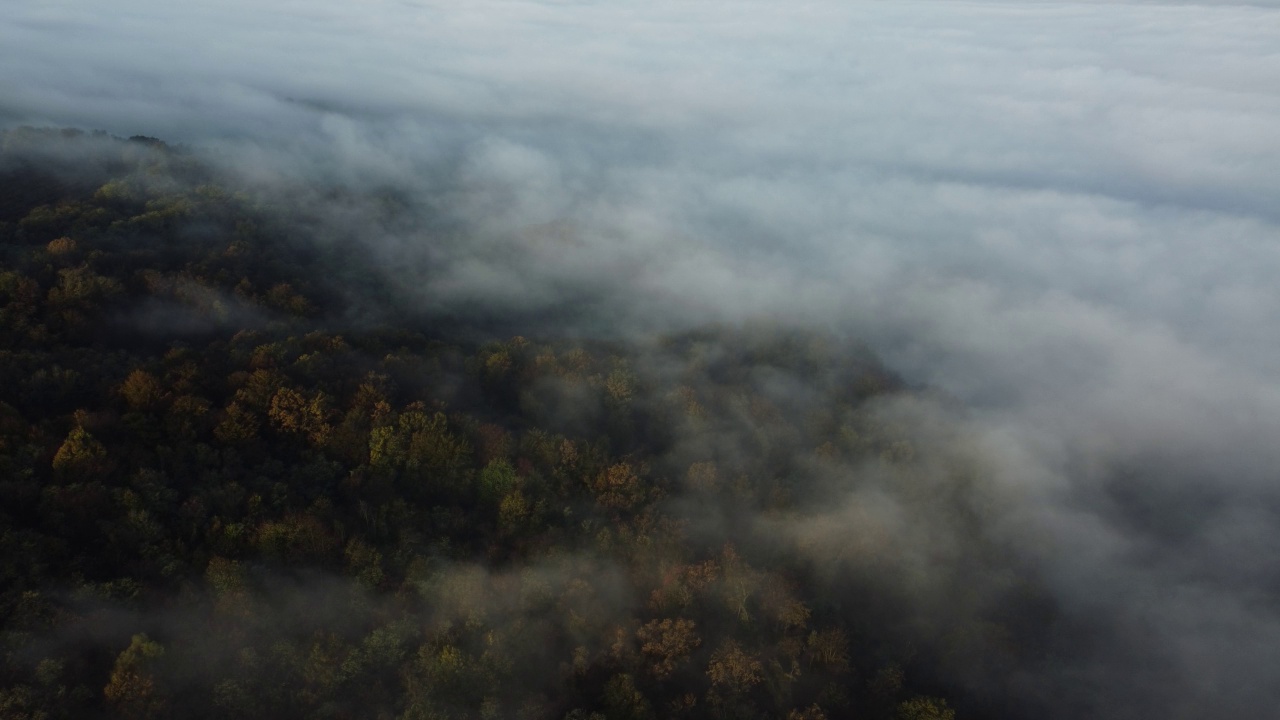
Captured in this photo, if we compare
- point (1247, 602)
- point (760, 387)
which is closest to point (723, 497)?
point (760, 387)

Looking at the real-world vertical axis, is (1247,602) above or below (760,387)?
below

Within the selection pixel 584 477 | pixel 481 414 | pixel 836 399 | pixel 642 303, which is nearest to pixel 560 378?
pixel 481 414

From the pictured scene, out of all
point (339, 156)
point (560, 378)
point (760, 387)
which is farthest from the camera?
point (339, 156)

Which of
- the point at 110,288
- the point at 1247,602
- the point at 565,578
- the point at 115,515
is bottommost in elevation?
the point at 1247,602

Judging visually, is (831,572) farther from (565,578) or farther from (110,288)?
(110,288)

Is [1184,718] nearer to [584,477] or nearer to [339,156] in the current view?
[584,477]

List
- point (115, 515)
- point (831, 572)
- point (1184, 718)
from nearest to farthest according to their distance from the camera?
point (115, 515) → point (831, 572) → point (1184, 718)

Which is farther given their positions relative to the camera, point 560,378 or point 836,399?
point 836,399
